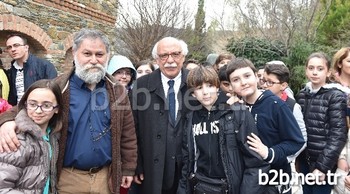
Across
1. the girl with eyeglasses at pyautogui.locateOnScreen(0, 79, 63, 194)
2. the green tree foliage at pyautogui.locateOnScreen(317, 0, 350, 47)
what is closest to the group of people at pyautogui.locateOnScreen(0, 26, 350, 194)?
the girl with eyeglasses at pyautogui.locateOnScreen(0, 79, 63, 194)

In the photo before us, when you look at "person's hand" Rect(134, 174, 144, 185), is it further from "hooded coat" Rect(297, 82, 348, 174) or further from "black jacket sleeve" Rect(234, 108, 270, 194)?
"hooded coat" Rect(297, 82, 348, 174)

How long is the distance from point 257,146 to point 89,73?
1529 mm

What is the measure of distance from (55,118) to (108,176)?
2.27ft

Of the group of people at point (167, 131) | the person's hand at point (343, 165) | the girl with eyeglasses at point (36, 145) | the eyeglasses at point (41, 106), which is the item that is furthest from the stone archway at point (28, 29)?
the person's hand at point (343, 165)

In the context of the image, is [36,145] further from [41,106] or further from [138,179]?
[138,179]

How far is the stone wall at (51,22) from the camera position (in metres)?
6.30

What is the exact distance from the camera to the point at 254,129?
2746 mm

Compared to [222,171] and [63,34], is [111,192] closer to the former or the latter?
[222,171]

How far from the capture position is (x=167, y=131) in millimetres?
3271

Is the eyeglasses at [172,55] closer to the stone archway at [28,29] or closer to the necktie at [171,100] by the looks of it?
the necktie at [171,100]

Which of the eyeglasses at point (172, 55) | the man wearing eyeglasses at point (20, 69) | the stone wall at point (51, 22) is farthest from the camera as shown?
the stone wall at point (51, 22)

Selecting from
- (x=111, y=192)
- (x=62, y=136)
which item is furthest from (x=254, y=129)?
(x=62, y=136)

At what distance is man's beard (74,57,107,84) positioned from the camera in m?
2.85

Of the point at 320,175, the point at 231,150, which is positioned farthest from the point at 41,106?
the point at 320,175
